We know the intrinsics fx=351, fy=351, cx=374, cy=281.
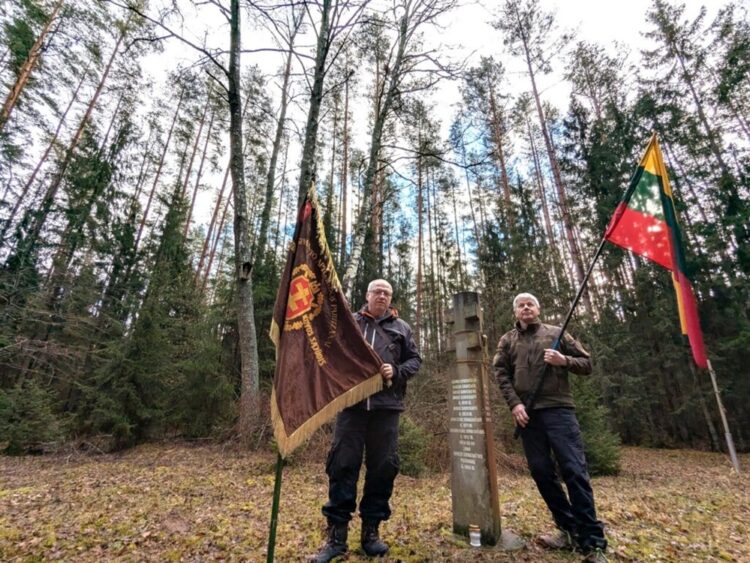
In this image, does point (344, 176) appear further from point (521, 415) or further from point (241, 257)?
point (521, 415)

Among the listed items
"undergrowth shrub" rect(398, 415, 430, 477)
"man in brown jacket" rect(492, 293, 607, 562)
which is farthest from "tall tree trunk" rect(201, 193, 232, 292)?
"man in brown jacket" rect(492, 293, 607, 562)

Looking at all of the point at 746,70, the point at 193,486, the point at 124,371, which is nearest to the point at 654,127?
the point at 746,70

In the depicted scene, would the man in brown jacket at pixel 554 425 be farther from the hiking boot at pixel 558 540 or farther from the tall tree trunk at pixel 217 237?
the tall tree trunk at pixel 217 237

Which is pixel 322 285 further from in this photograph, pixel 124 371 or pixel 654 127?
pixel 654 127

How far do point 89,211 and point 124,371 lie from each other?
7.57 meters

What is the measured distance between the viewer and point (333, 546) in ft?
8.00

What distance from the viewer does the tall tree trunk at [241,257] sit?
689 centimetres

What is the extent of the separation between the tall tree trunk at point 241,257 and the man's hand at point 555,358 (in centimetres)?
569

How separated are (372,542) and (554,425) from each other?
162cm

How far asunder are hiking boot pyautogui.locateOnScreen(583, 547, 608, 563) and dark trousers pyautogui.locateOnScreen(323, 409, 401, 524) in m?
1.39

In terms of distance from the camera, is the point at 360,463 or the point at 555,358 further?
the point at 555,358

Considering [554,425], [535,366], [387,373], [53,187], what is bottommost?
[554,425]

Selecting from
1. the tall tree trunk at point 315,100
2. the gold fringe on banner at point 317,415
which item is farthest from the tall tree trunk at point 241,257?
the gold fringe on banner at point 317,415

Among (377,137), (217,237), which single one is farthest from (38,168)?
(377,137)
